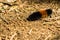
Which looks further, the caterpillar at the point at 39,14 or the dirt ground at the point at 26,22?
the caterpillar at the point at 39,14

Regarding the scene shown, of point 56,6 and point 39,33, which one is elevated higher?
point 56,6

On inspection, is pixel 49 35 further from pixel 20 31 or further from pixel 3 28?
pixel 3 28

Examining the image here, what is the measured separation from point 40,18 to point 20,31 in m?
0.44

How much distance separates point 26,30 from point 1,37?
0.38 meters

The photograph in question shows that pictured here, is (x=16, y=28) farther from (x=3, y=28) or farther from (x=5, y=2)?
(x=5, y=2)

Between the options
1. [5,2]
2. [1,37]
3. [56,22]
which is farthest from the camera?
[5,2]

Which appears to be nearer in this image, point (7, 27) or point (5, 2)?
point (7, 27)

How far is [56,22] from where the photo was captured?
10.1ft

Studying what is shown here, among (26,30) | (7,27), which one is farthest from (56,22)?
(7,27)

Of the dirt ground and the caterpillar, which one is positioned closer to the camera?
the dirt ground

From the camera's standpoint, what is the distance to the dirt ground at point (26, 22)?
110 inches

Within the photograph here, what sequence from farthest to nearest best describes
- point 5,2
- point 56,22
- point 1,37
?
point 5,2 < point 56,22 < point 1,37

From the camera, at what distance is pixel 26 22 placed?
119 inches

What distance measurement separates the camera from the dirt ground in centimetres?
280
